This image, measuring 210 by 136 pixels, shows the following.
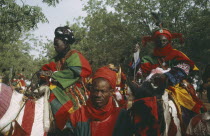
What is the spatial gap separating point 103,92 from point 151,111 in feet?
2.20

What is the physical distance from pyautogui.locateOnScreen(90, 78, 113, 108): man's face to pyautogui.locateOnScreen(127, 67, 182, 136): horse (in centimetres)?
37

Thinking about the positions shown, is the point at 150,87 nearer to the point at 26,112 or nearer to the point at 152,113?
the point at 152,113

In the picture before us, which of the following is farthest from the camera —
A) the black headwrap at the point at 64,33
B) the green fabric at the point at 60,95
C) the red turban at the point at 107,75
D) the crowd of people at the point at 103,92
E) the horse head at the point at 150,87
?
the black headwrap at the point at 64,33

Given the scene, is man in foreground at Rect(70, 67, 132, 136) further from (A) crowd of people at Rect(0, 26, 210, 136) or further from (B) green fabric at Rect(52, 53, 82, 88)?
(B) green fabric at Rect(52, 53, 82, 88)

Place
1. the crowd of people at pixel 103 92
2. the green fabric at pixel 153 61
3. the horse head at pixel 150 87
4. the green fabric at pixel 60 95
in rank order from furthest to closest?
1. the green fabric at pixel 153 61
2. the green fabric at pixel 60 95
3. the crowd of people at pixel 103 92
4. the horse head at pixel 150 87

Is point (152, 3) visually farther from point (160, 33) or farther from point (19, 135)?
point (19, 135)

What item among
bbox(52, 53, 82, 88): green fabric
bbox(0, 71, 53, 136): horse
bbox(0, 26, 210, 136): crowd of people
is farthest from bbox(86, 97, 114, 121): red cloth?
bbox(52, 53, 82, 88): green fabric

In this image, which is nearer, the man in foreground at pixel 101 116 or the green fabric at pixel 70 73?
the man in foreground at pixel 101 116

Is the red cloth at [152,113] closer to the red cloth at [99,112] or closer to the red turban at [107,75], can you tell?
the red cloth at [99,112]

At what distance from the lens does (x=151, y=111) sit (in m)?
3.34

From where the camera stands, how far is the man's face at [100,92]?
11.1ft

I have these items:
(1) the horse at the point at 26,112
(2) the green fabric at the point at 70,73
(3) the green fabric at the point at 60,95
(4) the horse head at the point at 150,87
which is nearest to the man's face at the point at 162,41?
(4) the horse head at the point at 150,87

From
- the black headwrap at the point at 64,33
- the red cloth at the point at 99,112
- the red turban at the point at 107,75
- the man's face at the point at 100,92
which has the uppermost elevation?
the black headwrap at the point at 64,33

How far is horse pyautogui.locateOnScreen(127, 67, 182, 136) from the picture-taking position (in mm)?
3078
